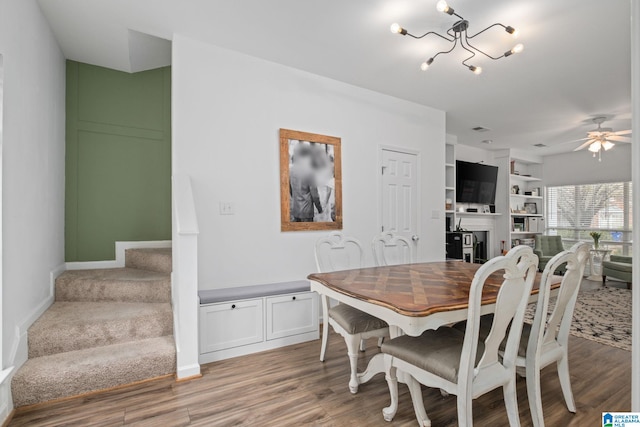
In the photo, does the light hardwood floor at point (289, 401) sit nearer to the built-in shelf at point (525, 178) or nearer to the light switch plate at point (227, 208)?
the light switch plate at point (227, 208)

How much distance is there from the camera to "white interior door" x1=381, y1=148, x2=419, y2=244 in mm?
4078

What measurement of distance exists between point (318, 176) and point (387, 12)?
1.64 m

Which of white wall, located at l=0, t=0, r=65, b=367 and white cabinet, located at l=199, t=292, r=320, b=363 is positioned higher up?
white wall, located at l=0, t=0, r=65, b=367

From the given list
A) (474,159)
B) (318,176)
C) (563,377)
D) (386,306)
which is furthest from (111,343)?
(474,159)

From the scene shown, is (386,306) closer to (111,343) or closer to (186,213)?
(186,213)

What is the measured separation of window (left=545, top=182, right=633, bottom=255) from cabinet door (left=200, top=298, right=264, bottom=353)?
7292mm

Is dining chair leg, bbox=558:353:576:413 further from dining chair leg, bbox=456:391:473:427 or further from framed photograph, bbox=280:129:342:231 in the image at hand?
framed photograph, bbox=280:129:342:231

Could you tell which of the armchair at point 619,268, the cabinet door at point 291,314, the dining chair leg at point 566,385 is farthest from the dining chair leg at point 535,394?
the armchair at point 619,268

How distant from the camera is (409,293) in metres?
1.82

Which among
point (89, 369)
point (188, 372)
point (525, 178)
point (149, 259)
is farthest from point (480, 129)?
point (89, 369)

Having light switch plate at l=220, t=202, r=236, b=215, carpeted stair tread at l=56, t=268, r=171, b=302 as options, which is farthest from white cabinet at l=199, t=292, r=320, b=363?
light switch plate at l=220, t=202, r=236, b=215

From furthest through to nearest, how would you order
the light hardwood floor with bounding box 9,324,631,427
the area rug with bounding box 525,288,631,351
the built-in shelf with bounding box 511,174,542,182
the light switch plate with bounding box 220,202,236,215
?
the built-in shelf with bounding box 511,174,542,182, the area rug with bounding box 525,288,631,351, the light switch plate with bounding box 220,202,236,215, the light hardwood floor with bounding box 9,324,631,427

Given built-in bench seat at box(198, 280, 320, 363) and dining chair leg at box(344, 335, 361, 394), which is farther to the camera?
built-in bench seat at box(198, 280, 320, 363)

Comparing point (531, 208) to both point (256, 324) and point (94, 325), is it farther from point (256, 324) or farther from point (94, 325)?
point (94, 325)
